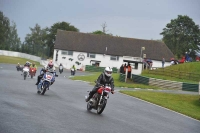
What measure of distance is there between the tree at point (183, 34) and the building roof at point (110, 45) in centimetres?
1307

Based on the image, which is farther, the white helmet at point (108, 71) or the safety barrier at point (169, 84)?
the safety barrier at point (169, 84)

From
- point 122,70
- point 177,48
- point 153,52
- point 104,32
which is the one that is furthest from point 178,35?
point 122,70

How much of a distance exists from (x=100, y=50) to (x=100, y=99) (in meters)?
85.2

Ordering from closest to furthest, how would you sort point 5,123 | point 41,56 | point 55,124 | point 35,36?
point 5,123 → point 55,124 → point 41,56 → point 35,36

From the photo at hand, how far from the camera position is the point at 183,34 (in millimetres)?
117938

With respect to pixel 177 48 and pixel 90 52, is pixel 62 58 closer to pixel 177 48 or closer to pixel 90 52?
pixel 90 52

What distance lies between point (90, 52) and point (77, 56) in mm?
2968

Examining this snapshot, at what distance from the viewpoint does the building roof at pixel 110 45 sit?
333 ft

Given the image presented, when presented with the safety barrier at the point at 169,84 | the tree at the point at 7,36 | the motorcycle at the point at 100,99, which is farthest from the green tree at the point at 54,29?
the motorcycle at the point at 100,99

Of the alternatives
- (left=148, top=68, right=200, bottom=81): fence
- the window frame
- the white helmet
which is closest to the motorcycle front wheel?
the white helmet

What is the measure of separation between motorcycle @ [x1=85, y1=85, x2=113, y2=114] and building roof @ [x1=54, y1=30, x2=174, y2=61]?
83.6m

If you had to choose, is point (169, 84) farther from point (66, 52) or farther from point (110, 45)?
point (110, 45)

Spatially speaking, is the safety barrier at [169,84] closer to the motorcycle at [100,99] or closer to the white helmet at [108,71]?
the motorcycle at [100,99]

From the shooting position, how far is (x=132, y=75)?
48.4 m
